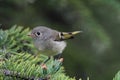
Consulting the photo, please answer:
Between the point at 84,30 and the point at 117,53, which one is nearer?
the point at 84,30

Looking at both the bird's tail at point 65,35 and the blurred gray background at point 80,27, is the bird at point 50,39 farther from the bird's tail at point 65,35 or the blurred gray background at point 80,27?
the blurred gray background at point 80,27

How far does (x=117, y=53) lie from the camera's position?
4.93 meters

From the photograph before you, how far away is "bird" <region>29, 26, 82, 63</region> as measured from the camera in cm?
413

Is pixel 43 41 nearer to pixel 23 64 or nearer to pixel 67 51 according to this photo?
pixel 67 51

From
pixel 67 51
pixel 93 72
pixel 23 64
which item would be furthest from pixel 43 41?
pixel 23 64

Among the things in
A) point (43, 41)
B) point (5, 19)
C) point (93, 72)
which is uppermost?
point (5, 19)

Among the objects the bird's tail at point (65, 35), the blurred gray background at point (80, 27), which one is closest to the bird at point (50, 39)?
the bird's tail at point (65, 35)

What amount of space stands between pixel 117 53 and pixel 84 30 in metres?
0.68

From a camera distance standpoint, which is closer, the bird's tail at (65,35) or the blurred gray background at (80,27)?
the bird's tail at (65,35)

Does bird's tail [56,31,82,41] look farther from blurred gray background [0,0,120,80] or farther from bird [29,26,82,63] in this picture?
blurred gray background [0,0,120,80]

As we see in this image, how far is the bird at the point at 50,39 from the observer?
4.13 m

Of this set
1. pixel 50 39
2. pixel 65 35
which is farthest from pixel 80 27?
pixel 65 35

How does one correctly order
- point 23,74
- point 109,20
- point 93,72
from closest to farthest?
point 23,74
point 109,20
point 93,72

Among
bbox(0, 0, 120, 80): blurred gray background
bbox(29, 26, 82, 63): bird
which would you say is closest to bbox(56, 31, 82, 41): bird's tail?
bbox(29, 26, 82, 63): bird
